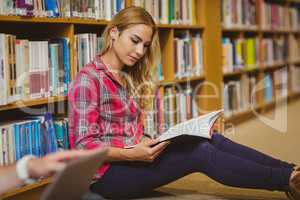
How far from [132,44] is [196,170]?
1.89ft

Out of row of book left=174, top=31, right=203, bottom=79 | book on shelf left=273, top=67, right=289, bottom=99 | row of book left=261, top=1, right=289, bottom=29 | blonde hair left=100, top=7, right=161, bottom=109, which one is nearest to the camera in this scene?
blonde hair left=100, top=7, right=161, bottom=109

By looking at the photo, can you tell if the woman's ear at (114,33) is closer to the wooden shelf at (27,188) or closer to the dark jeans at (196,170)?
the dark jeans at (196,170)

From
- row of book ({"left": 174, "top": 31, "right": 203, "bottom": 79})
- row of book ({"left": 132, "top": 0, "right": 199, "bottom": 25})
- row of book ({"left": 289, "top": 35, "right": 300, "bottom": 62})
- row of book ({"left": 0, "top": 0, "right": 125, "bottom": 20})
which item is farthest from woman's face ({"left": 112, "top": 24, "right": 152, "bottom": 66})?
row of book ({"left": 289, "top": 35, "right": 300, "bottom": 62})

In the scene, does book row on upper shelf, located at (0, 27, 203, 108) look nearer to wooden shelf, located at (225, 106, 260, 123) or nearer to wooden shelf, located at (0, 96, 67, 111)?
wooden shelf, located at (0, 96, 67, 111)

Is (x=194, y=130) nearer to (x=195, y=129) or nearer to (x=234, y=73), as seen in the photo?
(x=195, y=129)

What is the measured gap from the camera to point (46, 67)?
6.18ft

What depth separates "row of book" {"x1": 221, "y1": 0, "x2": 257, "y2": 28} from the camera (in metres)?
3.40

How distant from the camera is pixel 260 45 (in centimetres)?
407

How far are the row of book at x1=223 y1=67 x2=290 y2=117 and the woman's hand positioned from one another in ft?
6.09

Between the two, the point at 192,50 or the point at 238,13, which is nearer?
the point at 192,50

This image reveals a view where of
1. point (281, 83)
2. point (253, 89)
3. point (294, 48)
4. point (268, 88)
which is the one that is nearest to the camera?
point (253, 89)

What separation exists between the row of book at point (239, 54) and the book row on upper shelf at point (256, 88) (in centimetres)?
11

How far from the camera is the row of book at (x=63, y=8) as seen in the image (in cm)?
172

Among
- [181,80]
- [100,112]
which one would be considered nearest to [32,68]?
[100,112]
